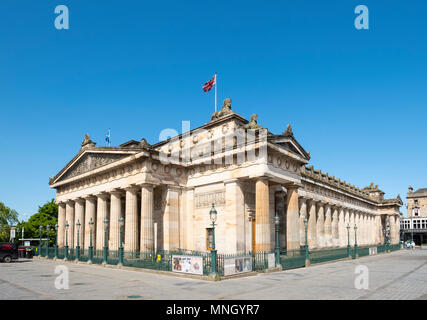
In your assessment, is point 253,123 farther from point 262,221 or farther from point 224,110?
point 262,221

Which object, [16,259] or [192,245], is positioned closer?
[192,245]

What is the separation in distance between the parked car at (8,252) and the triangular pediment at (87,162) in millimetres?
10232

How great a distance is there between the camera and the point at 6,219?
321ft

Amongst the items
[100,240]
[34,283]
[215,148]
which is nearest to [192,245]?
[215,148]

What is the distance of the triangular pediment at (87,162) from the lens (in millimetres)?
34938

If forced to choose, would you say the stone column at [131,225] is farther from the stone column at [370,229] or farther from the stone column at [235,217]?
the stone column at [370,229]

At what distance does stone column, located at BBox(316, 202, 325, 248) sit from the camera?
48184 mm

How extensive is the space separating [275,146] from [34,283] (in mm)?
18746

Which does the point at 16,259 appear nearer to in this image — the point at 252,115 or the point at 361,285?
the point at 252,115

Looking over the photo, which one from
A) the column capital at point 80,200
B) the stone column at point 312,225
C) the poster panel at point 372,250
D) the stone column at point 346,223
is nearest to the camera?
the column capital at point 80,200

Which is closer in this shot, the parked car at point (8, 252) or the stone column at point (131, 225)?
the stone column at point (131, 225)

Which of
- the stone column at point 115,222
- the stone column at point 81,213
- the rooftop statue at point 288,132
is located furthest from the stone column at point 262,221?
the stone column at point 81,213

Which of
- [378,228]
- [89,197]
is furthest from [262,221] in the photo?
[378,228]
